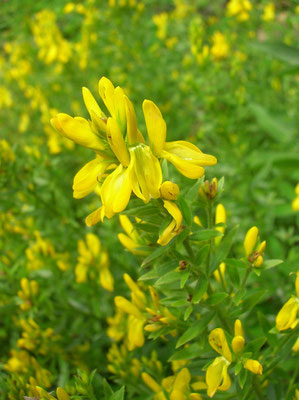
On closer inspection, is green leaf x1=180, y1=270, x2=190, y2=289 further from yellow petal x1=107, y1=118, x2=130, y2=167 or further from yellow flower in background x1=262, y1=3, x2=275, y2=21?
yellow flower in background x1=262, y1=3, x2=275, y2=21

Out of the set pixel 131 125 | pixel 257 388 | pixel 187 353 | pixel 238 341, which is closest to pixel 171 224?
pixel 131 125

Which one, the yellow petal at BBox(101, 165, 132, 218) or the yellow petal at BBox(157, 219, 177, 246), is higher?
the yellow petal at BBox(101, 165, 132, 218)

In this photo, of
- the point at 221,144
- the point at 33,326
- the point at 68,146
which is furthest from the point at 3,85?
the point at 33,326

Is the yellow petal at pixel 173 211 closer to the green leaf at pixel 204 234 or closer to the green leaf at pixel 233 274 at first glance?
the green leaf at pixel 204 234

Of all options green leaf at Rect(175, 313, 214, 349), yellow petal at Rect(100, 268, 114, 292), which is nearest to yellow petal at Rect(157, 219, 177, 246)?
green leaf at Rect(175, 313, 214, 349)

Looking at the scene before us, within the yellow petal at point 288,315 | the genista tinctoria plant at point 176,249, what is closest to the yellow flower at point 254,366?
the genista tinctoria plant at point 176,249

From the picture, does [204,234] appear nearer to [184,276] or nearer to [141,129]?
[184,276]
